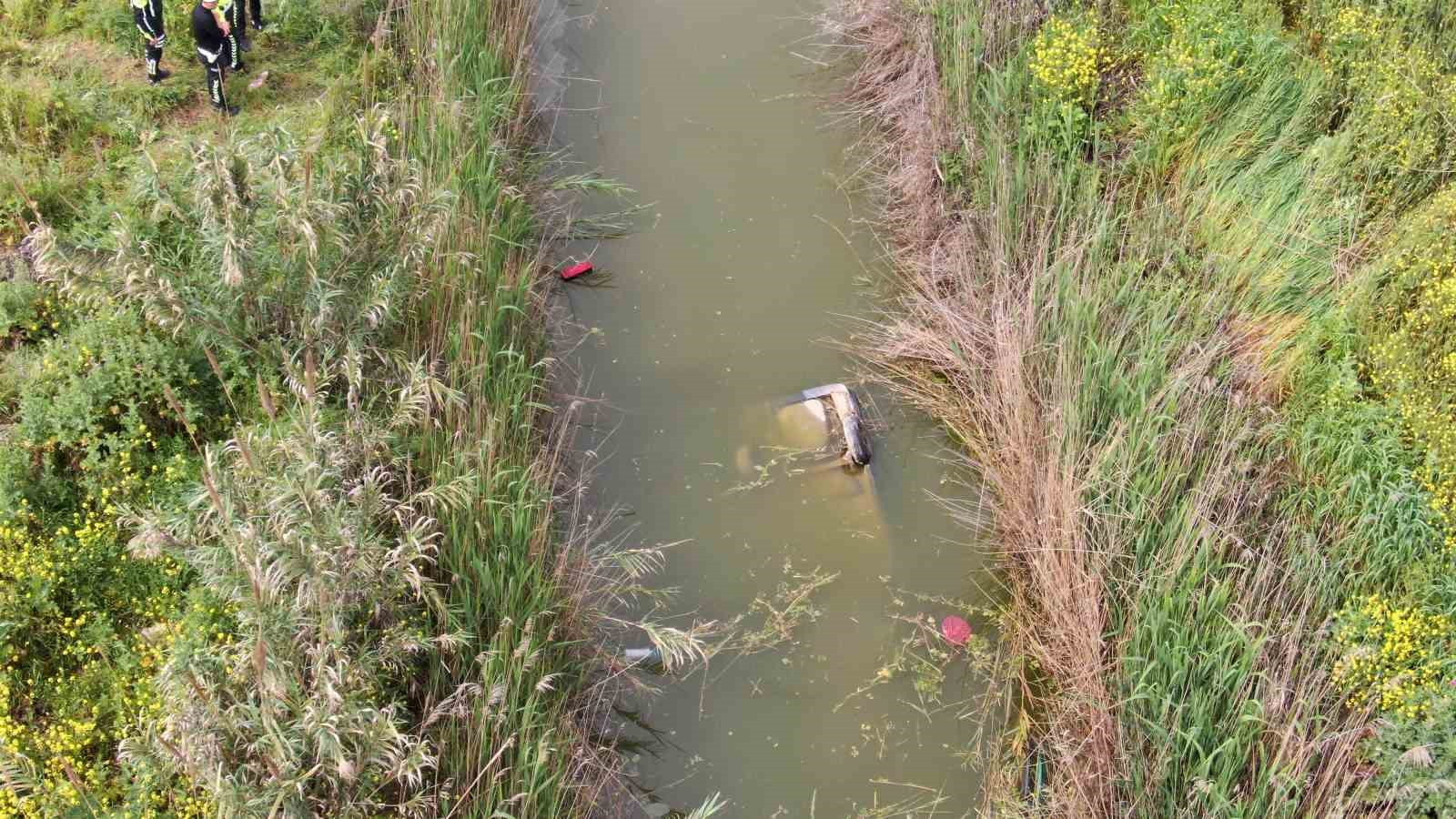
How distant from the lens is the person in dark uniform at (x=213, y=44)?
5.89m

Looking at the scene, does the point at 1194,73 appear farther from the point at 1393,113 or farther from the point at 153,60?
the point at 153,60

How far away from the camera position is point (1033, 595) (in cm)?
496

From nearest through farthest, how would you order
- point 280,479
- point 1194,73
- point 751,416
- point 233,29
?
point 280,479, point 751,416, point 1194,73, point 233,29

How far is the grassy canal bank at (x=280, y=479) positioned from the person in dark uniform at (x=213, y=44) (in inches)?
8.9

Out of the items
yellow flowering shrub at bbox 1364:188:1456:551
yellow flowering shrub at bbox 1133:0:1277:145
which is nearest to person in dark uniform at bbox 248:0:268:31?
yellow flowering shrub at bbox 1133:0:1277:145

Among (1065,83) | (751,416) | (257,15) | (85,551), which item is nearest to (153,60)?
(257,15)

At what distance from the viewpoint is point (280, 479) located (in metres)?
4.09

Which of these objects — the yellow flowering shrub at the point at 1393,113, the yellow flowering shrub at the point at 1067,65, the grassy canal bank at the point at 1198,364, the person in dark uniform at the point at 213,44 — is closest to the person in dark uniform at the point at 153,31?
the person in dark uniform at the point at 213,44

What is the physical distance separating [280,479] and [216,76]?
9.83 ft

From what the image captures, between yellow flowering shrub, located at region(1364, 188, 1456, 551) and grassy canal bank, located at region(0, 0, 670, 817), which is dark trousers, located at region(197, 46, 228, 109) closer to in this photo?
grassy canal bank, located at region(0, 0, 670, 817)

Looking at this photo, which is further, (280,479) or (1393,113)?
(1393,113)

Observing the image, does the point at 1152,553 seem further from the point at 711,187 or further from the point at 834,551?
the point at 711,187

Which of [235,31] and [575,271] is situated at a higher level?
[235,31]

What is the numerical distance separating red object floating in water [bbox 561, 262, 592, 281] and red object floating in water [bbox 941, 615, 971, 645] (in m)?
2.58
